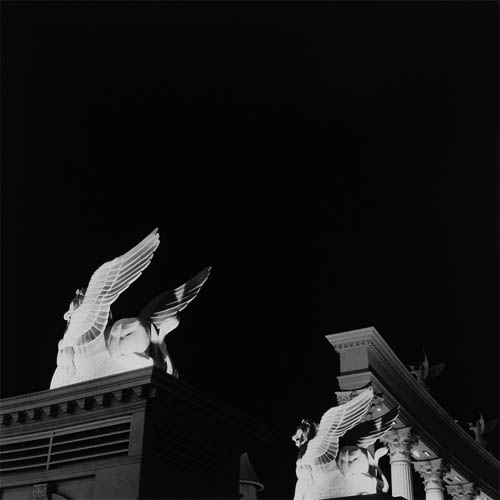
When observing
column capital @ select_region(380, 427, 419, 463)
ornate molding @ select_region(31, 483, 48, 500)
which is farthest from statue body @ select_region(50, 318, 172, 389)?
column capital @ select_region(380, 427, 419, 463)

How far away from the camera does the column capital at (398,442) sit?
97.4 feet

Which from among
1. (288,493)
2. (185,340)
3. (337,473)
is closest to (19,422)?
(337,473)

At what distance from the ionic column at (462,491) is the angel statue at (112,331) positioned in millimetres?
32235

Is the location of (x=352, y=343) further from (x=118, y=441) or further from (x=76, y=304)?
(x=118, y=441)

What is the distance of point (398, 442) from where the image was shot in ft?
97.7

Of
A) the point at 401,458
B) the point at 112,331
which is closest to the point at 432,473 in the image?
the point at 401,458

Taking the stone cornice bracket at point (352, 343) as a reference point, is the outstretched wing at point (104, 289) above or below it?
below

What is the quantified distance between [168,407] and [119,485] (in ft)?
3.38

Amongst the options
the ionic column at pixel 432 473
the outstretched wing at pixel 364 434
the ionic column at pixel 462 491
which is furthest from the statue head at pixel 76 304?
the ionic column at pixel 462 491

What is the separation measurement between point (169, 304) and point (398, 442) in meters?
21.2

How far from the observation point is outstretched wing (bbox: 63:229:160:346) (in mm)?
10219

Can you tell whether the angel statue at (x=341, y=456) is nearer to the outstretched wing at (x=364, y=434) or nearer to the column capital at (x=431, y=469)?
the outstretched wing at (x=364, y=434)

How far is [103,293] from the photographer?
10305 mm

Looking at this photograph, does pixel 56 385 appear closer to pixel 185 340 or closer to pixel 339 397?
pixel 339 397
